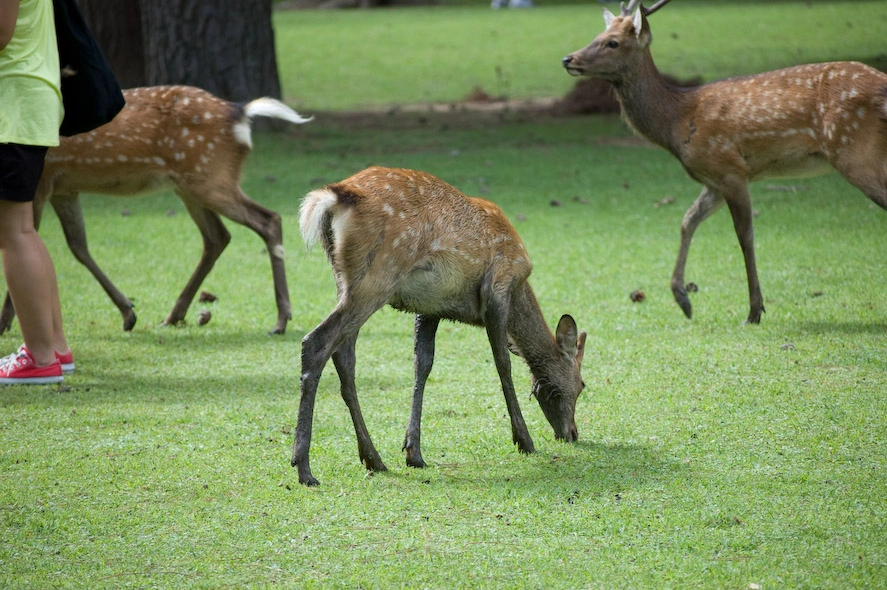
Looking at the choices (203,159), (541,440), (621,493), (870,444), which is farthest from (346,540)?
(203,159)

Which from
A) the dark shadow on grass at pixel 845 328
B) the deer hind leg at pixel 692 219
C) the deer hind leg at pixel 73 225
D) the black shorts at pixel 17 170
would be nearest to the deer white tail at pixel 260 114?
the deer hind leg at pixel 73 225

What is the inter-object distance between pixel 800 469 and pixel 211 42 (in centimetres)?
931

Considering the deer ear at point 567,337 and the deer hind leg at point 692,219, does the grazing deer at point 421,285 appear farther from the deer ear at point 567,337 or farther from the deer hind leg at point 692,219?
the deer hind leg at point 692,219

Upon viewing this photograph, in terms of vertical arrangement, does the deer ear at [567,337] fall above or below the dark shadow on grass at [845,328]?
above

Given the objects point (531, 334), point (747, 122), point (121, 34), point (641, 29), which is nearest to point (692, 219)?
point (747, 122)

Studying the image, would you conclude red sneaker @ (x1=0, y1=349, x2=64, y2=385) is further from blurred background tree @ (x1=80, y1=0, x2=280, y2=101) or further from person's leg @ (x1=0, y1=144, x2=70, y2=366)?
blurred background tree @ (x1=80, y1=0, x2=280, y2=101)

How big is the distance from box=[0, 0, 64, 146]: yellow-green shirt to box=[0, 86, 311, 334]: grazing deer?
1.44 m

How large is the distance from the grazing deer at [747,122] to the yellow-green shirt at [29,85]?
10.9 feet

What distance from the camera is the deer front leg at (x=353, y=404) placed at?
410cm

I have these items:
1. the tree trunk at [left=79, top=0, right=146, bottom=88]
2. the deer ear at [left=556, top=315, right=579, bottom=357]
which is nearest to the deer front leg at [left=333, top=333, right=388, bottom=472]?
the deer ear at [left=556, top=315, right=579, bottom=357]

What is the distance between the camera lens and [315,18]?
26.4 meters

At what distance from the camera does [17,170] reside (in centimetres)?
495

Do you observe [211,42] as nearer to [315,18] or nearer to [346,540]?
[346,540]

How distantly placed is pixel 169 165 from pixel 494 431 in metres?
3.00
